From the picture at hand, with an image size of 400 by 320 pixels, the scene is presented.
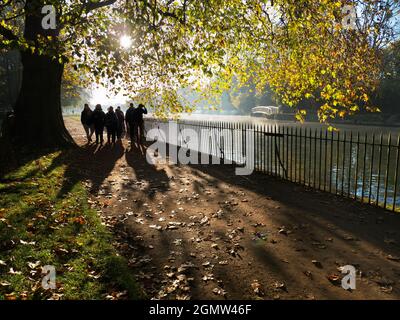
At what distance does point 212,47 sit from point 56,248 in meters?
7.03

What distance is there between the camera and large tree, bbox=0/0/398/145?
28.9 feet

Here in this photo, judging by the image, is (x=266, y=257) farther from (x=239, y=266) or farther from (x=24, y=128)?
(x=24, y=128)

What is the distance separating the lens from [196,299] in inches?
167

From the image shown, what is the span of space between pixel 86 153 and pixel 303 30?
393 inches

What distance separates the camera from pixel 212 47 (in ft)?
31.8

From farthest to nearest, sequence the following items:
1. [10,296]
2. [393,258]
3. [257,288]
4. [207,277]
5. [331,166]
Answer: [331,166] → [393,258] → [207,277] → [257,288] → [10,296]

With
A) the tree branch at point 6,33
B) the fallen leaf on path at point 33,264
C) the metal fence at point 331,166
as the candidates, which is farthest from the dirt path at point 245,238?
the tree branch at point 6,33

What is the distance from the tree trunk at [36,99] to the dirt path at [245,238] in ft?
16.0

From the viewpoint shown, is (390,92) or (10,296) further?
(390,92)

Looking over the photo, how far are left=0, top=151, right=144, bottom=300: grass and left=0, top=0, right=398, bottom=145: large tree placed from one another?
3280 millimetres

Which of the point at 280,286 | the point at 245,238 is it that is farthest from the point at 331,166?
the point at 280,286

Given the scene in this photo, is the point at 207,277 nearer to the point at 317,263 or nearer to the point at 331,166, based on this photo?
the point at 317,263
